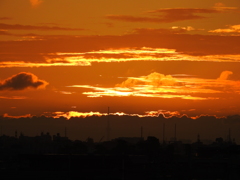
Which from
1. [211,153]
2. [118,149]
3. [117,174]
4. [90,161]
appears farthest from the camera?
[118,149]

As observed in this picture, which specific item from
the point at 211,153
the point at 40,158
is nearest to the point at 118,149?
the point at 211,153

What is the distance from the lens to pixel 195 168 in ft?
188

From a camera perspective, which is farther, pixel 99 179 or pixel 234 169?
pixel 234 169

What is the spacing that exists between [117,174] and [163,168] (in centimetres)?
1003

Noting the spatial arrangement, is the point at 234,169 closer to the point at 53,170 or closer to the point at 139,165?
the point at 139,165

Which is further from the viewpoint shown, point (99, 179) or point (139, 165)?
point (139, 165)

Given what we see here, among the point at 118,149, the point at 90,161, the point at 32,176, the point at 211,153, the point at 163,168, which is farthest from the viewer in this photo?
the point at 118,149

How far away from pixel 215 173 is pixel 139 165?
8197mm

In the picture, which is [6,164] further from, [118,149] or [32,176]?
[118,149]

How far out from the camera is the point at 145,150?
12644cm

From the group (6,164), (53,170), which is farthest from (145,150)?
(53,170)

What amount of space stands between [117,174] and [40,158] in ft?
27.0

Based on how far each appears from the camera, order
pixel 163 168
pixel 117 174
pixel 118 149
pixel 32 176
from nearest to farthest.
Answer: pixel 32 176, pixel 117 174, pixel 163 168, pixel 118 149

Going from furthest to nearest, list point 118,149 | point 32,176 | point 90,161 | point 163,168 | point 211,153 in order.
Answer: point 118,149, point 211,153, point 163,168, point 90,161, point 32,176
